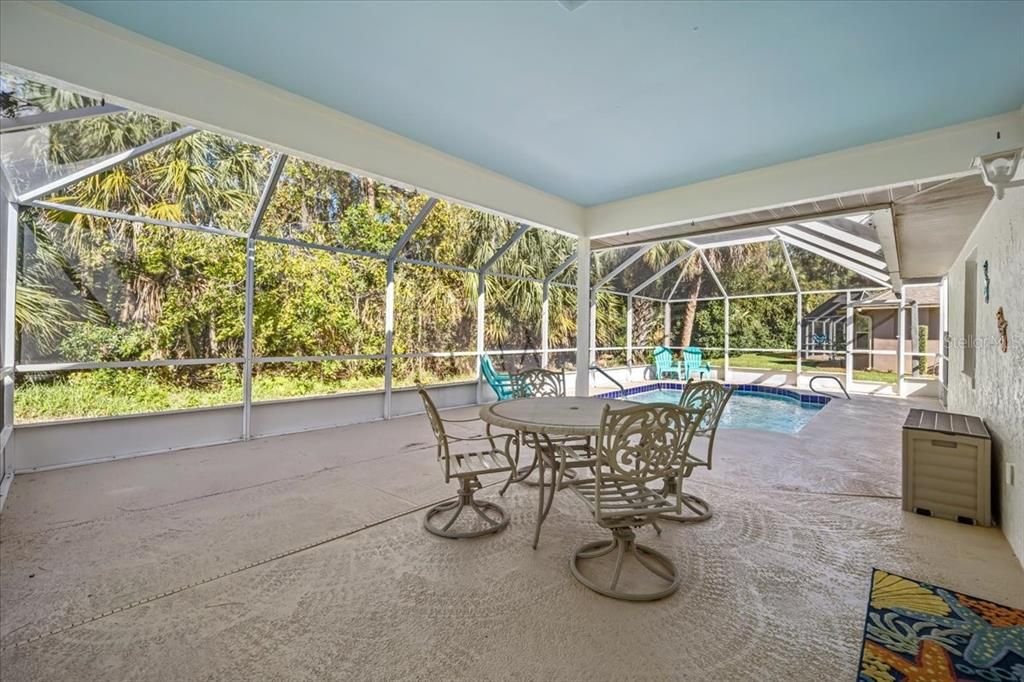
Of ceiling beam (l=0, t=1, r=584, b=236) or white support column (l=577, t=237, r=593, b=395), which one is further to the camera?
white support column (l=577, t=237, r=593, b=395)

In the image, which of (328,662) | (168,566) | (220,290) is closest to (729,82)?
(328,662)

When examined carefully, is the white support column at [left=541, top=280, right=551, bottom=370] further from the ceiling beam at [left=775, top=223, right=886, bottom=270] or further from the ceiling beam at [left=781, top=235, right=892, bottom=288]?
the ceiling beam at [left=781, top=235, right=892, bottom=288]

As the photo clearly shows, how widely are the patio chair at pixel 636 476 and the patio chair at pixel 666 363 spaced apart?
9.96 meters

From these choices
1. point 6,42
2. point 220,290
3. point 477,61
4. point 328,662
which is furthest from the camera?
point 220,290

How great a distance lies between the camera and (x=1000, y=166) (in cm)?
258

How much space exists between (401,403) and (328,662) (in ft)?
17.3

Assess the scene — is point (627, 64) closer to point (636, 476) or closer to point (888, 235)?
point (636, 476)

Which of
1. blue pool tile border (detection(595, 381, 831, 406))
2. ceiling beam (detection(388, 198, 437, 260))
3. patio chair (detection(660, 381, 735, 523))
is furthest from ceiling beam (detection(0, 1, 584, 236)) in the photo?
blue pool tile border (detection(595, 381, 831, 406))

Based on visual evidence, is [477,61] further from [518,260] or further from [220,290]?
[518,260]

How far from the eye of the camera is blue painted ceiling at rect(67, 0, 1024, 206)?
7.41 ft

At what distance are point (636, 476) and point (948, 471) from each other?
260cm

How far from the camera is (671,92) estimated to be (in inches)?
117

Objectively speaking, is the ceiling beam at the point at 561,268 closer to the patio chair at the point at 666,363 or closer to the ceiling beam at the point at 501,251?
Answer: the ceiling beam at the point at 501,251

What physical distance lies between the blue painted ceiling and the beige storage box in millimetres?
2223
